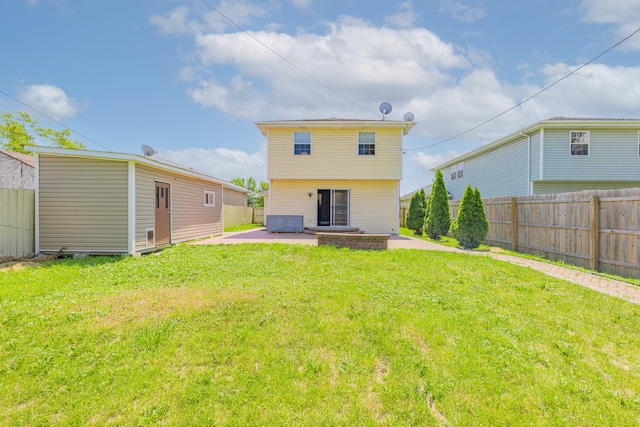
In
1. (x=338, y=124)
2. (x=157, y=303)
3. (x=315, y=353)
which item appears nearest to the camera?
(x=315, y=353)

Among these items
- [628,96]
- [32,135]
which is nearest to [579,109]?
[628,96]

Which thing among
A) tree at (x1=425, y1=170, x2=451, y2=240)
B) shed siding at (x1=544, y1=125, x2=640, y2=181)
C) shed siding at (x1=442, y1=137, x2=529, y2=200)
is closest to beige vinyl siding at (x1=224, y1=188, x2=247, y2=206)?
tree at (x1=425, y1=170, x2=451, y2=240)

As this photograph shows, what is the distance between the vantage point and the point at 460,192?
2161 centimetres

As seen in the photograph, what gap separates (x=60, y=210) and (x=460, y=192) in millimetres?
22137

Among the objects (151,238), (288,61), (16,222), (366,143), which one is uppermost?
(288,61)

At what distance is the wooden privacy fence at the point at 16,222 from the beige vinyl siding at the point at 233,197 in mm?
14776

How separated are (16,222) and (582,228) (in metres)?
14.5

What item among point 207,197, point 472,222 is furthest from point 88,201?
point 472,222

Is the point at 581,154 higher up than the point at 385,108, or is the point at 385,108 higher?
the point at 385,108

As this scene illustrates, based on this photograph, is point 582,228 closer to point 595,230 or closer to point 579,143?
point 595,230

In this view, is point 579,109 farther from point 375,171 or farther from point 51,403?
point 51,403

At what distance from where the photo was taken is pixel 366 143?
46.0ft

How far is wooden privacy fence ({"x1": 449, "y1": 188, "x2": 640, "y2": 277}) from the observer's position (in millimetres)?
6234

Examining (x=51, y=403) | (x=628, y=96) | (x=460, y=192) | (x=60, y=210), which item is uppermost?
(x=628, y=96)
